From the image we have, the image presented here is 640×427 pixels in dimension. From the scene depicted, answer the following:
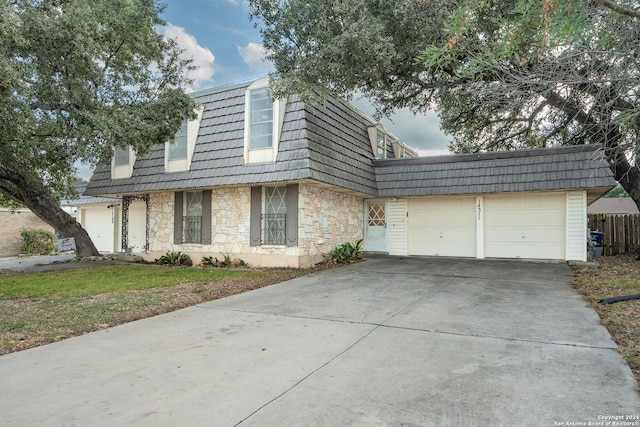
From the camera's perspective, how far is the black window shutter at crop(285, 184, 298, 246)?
33.3 feet

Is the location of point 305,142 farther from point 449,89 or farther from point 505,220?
point 505,220

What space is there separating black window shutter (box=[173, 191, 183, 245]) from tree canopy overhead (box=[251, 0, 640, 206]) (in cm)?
538

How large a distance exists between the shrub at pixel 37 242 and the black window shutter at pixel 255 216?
46.9 ft

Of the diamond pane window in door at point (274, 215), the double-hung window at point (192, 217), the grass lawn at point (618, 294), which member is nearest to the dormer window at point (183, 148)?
the double-hung window at point (192, 217)

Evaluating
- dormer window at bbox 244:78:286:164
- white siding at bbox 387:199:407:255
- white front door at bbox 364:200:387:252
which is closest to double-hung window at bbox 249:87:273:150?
dormer window at bbox 244:78:286:164

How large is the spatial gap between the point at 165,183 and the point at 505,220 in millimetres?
10713

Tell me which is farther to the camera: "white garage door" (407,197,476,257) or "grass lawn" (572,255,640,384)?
"white garage door" (407,197,476,257)

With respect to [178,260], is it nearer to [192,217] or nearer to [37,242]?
[192,217]

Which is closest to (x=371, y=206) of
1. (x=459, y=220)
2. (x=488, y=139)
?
(x=459, y=220)

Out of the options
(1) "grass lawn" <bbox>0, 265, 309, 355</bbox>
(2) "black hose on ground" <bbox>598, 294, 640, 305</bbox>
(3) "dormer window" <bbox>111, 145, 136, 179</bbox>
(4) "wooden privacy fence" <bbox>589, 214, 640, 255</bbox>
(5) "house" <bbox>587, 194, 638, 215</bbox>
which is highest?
(3) "dormer window" <bbox>111, 145, 136, 179</bbox>

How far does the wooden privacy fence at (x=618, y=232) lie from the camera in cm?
1384

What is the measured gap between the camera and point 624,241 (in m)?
14.0

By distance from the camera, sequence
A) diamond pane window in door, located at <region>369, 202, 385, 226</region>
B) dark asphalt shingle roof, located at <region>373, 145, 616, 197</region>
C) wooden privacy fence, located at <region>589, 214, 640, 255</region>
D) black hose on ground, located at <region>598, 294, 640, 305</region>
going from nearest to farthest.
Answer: black hose on ground, located at <region>598, 294, 640, 305</region>, dark asphalt shingle roof, located at <region>373, 145, 616, 197</region>, diamond pane window in door, located at <region>369, 202, 385, 226</region>, wooden privacy fence, located at <region>589, 214, 640, 255</region>

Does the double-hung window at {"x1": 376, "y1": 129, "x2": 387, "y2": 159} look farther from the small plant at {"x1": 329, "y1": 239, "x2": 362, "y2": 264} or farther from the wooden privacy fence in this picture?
the wooden privacy fence
